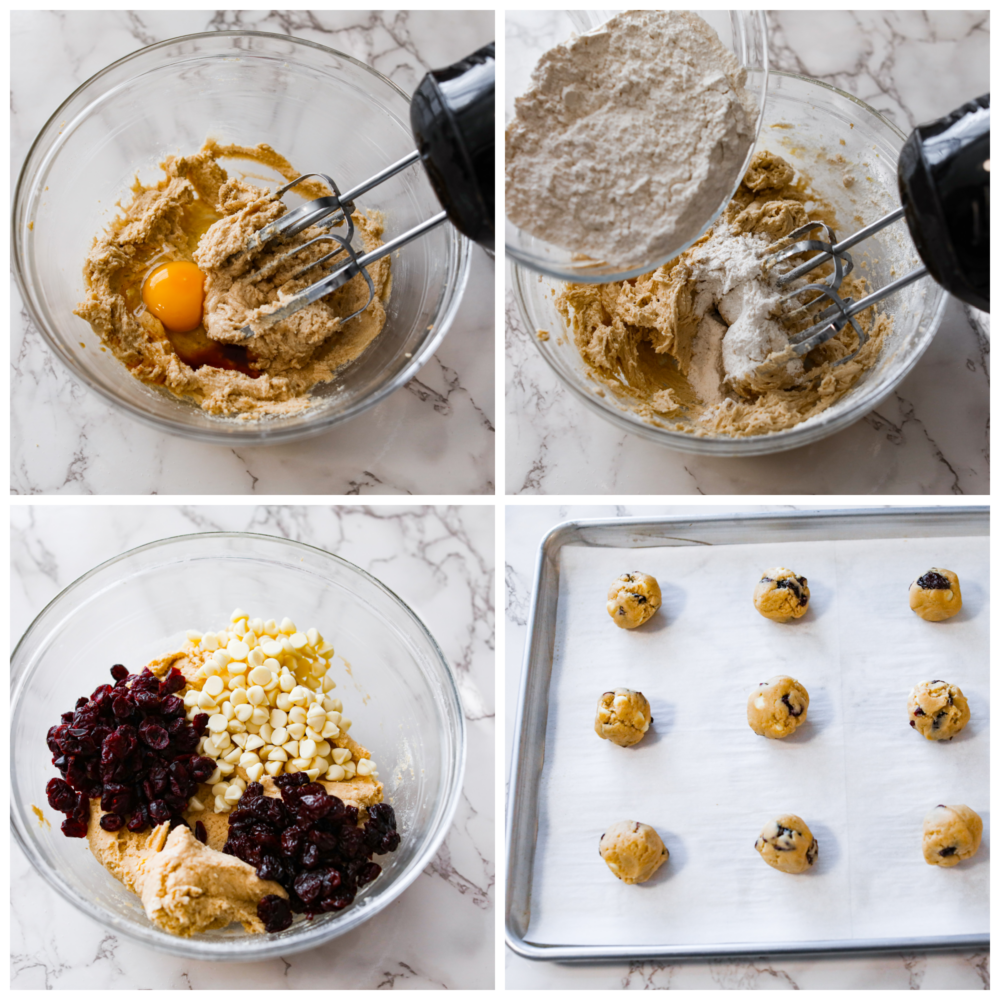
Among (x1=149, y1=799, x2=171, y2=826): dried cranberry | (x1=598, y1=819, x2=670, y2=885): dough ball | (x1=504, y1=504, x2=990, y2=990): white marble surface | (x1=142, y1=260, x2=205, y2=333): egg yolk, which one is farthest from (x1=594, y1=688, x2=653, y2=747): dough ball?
(x1=142, y1=260, x2=205, y2=333): egg yolk

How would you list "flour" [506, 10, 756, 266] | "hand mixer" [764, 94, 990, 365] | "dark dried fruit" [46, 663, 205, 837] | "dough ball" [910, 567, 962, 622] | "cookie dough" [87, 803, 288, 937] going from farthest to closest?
"dough ball" [910, 567, 962, 622] < "dark dried fruit" [46, 663, 205, 837] < "cookie dough" [87, 803, 288, 937] < "flour" [506, 10, 756, 266] < "hand mixer" [764, 94, 990, 365]

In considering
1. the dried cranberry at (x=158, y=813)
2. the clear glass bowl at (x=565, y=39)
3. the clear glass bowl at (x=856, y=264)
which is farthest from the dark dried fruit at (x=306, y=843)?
the clear glass bowl at (x=565, y=39)

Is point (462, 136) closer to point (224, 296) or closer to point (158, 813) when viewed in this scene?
point (224, 296)

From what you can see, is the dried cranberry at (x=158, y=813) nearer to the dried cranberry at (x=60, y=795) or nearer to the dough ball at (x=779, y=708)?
the dried cranberry at (x=60, y=795)

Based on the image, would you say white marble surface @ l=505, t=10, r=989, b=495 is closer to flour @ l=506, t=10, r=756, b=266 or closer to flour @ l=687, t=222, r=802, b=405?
flour @ l=687, t=222, r=802, b=405

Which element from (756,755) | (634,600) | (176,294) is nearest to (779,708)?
(756,755)

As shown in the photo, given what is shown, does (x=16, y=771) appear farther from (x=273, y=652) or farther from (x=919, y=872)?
(x=919, y=872)

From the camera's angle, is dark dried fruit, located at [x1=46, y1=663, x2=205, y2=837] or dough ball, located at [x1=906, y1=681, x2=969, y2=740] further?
dough ball, located at [x1=906, y1=681, x2=969, y2=740]
